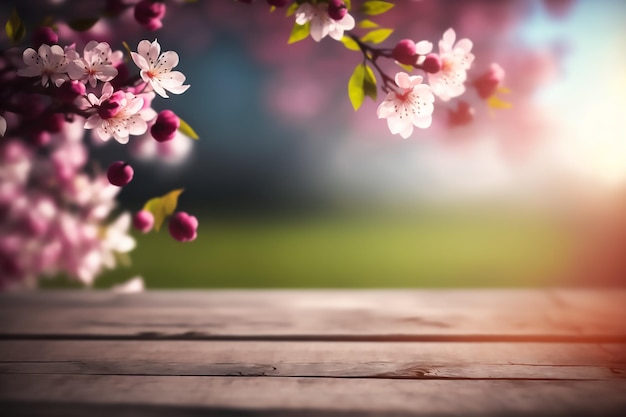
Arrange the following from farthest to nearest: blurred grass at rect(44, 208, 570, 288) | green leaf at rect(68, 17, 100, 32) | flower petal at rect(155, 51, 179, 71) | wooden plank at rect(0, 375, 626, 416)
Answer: blurred grass at rect(44, 208, 570, 288) < green leaf at rect(68, 17, 100, 32) < flower petal at rect(155, 51, 179, 71) < wooden plank at rect(0, 375, 626, 416)

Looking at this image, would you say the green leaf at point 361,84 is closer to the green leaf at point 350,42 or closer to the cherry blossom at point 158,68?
the green leaf at point 350,42

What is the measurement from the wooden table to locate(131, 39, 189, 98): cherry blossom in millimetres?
362

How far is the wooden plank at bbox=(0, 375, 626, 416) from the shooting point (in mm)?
592

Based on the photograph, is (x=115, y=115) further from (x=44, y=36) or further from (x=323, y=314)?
(x=323, y=314)

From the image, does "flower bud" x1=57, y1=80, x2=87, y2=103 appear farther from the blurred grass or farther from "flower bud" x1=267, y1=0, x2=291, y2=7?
the blurred grass

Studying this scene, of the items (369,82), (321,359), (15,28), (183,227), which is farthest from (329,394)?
(15,28)

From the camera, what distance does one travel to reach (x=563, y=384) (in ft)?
2.18

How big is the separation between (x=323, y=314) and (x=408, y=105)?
40 centimetres

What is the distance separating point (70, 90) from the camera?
27.1 inches

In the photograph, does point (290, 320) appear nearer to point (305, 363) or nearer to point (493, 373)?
point (305, 363)

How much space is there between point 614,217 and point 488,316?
2220 mm

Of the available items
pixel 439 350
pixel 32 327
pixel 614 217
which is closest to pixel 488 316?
pixel 439 350

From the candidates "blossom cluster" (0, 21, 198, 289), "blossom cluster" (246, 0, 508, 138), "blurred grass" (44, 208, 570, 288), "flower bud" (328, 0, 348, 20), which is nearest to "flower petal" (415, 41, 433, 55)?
"blossom cluster" (246, 0, 508, 138)

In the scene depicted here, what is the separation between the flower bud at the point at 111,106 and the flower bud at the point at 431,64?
396 millimetres
